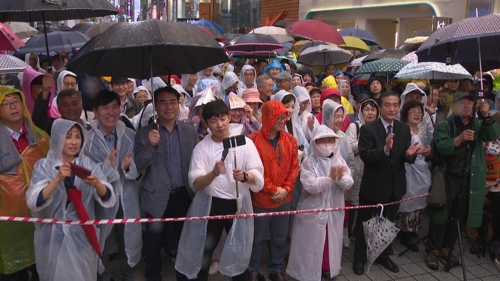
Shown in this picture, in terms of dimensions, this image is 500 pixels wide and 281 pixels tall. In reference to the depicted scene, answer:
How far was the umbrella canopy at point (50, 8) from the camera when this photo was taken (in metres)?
3.21

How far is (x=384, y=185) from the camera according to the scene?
14.2 feet

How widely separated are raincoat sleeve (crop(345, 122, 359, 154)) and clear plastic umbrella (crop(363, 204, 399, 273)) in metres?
0.92

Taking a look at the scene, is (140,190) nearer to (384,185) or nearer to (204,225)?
(204,225)

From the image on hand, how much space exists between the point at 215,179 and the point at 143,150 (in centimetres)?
67

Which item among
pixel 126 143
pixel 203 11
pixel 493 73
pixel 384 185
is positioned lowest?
pixel 384 185

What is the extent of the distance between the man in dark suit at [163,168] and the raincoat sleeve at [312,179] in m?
1.12

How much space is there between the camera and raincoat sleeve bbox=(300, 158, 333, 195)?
3.99 metres

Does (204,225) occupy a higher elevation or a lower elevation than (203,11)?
lower

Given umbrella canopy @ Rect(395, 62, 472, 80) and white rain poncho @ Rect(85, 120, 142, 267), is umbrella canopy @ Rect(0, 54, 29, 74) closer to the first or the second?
white rain poncho @ Rect(85, 120, 142, 267)

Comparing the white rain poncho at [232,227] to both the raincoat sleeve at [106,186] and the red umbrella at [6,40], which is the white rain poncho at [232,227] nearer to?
the raincoat sleeve at [106,186]

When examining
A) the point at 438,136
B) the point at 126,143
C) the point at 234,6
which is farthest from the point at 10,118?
the point at 234,6

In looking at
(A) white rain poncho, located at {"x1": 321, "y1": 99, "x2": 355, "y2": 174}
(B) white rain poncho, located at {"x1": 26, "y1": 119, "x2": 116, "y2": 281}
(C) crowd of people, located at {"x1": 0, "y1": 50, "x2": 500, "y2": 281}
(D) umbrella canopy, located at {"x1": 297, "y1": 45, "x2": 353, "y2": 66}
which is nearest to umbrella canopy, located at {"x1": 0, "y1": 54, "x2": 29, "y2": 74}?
(C) crowd of people, located at {"x1": 0, "y1": 50, "x2": 500, "y2": 281}

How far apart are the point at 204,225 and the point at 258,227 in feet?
1.82

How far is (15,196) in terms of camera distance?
11.3ft
